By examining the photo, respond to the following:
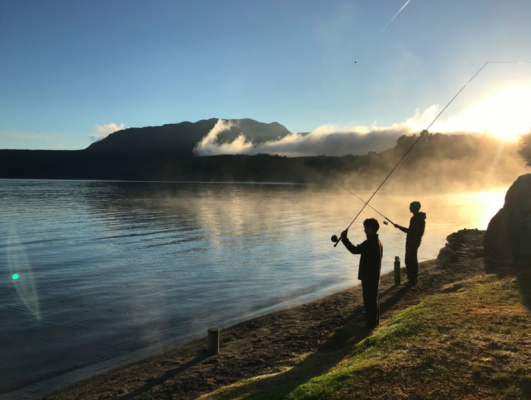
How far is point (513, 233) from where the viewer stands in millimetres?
12578

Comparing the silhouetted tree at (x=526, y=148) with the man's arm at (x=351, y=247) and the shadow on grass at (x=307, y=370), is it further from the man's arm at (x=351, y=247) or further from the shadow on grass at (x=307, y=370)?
the man's arm at (x=351, y=247)

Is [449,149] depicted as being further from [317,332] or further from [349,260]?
[317,332]

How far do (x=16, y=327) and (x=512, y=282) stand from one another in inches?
492

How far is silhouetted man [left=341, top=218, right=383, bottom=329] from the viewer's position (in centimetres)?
837

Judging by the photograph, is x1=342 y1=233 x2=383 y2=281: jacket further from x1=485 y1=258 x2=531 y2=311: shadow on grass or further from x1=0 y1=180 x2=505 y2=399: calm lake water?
x1=0 y1=180 x2=505 y2=399: calm lake water

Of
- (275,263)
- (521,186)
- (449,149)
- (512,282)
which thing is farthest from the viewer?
(449,149)

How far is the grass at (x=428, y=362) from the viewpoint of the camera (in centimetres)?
490

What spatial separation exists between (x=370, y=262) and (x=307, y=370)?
2.75 meters

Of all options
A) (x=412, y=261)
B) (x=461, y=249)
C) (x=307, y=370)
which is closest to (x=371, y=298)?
(x=307, y=370)

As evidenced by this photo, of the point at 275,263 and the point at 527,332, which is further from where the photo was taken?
the point at 275,263

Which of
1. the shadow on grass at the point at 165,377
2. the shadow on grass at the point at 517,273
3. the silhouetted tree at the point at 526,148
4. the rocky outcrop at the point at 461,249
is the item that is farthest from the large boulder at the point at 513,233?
the silhouetted tree at the point at 526,148

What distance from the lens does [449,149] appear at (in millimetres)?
175250

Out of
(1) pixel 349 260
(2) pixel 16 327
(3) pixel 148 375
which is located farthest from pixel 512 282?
(2) pixel 16 327

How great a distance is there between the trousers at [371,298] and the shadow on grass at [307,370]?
0.89ft
